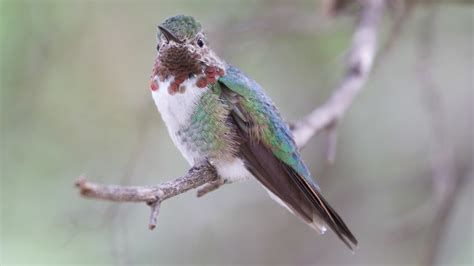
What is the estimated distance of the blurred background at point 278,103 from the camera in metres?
5.02

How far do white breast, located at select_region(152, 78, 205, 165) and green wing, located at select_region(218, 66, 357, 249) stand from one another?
182 millimetres

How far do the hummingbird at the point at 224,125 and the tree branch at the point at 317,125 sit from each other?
0.14m

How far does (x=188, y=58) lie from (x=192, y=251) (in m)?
2.42

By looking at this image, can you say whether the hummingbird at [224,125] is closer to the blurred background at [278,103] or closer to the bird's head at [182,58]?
the bird's head at [182,58]

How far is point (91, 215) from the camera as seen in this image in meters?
3.58

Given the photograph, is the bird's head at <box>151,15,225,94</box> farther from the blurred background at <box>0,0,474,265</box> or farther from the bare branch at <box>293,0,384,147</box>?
the blurred background at <box>0,0,474,265</box>

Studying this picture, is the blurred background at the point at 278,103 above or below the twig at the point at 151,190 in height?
above

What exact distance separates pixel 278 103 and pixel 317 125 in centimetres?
282

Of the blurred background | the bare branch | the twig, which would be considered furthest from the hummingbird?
the blurred background

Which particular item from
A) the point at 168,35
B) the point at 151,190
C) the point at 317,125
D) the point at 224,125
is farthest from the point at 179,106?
the point at 151,190

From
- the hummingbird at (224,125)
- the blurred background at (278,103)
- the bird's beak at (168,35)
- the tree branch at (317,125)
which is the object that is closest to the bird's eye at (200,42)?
the hummingbird at (224,125)

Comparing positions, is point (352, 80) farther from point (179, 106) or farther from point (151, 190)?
point (151, 190)

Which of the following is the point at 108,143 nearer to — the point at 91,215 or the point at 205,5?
the point at 205,5

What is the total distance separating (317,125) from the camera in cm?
360
